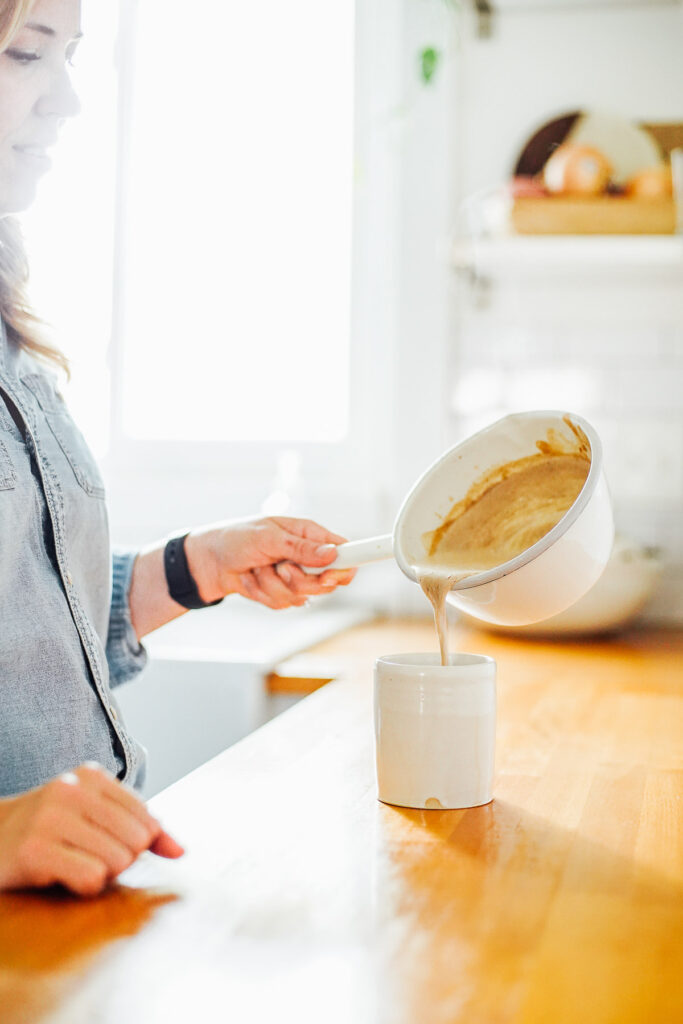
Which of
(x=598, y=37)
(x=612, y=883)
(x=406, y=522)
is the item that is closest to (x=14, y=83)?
(x=406, y=522)

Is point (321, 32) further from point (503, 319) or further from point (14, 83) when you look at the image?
point (14, 83)

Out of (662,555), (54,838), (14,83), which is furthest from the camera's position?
(662,555)

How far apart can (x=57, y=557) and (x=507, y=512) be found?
17.2 inches

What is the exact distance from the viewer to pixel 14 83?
1.04 meters

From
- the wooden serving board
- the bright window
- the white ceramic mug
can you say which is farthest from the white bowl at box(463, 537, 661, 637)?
the white ceramic mug

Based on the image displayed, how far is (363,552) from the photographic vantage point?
104 cm

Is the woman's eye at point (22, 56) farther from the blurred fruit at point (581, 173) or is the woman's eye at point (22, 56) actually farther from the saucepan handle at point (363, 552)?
the blurred fruit at point (581, 173)

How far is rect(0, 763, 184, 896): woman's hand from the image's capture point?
0.68 metres

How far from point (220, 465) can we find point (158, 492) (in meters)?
0.15

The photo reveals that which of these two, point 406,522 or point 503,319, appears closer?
point 406,522

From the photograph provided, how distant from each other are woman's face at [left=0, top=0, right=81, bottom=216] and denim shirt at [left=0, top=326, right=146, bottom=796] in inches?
6.9

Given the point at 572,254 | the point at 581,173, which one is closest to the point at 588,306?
the point at 572,254

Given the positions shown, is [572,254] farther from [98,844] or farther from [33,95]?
[98,844]

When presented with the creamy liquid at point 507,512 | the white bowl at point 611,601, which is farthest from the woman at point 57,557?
the white bowl at point 611,601
